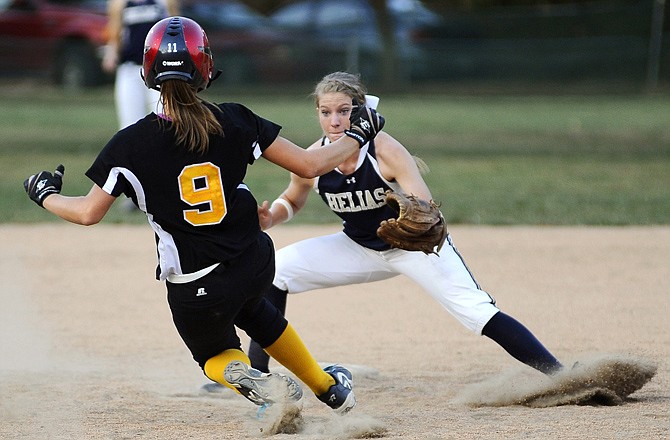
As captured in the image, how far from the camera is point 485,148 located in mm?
13930

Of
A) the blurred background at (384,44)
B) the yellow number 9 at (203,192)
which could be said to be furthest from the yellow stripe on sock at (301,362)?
the blurred background at (384,44)

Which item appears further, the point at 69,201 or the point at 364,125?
the point at 364,125

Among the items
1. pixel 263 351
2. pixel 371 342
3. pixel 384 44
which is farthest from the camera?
pixel 384 44

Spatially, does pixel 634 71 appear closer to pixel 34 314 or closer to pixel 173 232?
pixel 34 314

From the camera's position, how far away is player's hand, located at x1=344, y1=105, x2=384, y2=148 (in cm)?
371

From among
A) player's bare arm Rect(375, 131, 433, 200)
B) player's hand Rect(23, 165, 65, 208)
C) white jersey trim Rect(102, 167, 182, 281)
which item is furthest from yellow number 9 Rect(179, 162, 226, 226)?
player's bare arm Rect(375, 131, 433, 200)

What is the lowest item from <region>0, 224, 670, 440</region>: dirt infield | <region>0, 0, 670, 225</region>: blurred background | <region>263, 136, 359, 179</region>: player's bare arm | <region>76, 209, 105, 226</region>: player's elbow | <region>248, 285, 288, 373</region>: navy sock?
<region>0, 0, 670, 225</region>: blurred background

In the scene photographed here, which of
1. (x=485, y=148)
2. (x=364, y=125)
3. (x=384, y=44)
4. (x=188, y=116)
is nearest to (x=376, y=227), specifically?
Answer: (x=364, y=125)

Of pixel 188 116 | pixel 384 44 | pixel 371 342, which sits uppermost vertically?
pixel 188 116

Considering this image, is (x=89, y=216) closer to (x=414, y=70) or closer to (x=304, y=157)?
(x=304, y=157)

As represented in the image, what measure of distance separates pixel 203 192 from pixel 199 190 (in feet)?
0.05

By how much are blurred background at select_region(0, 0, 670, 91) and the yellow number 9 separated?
16.0 m

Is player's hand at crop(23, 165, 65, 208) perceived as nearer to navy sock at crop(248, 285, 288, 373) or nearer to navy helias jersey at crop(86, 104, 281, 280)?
navy helias jersey at crop(86, 104, 281, 280)

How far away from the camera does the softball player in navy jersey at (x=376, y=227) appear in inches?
161
